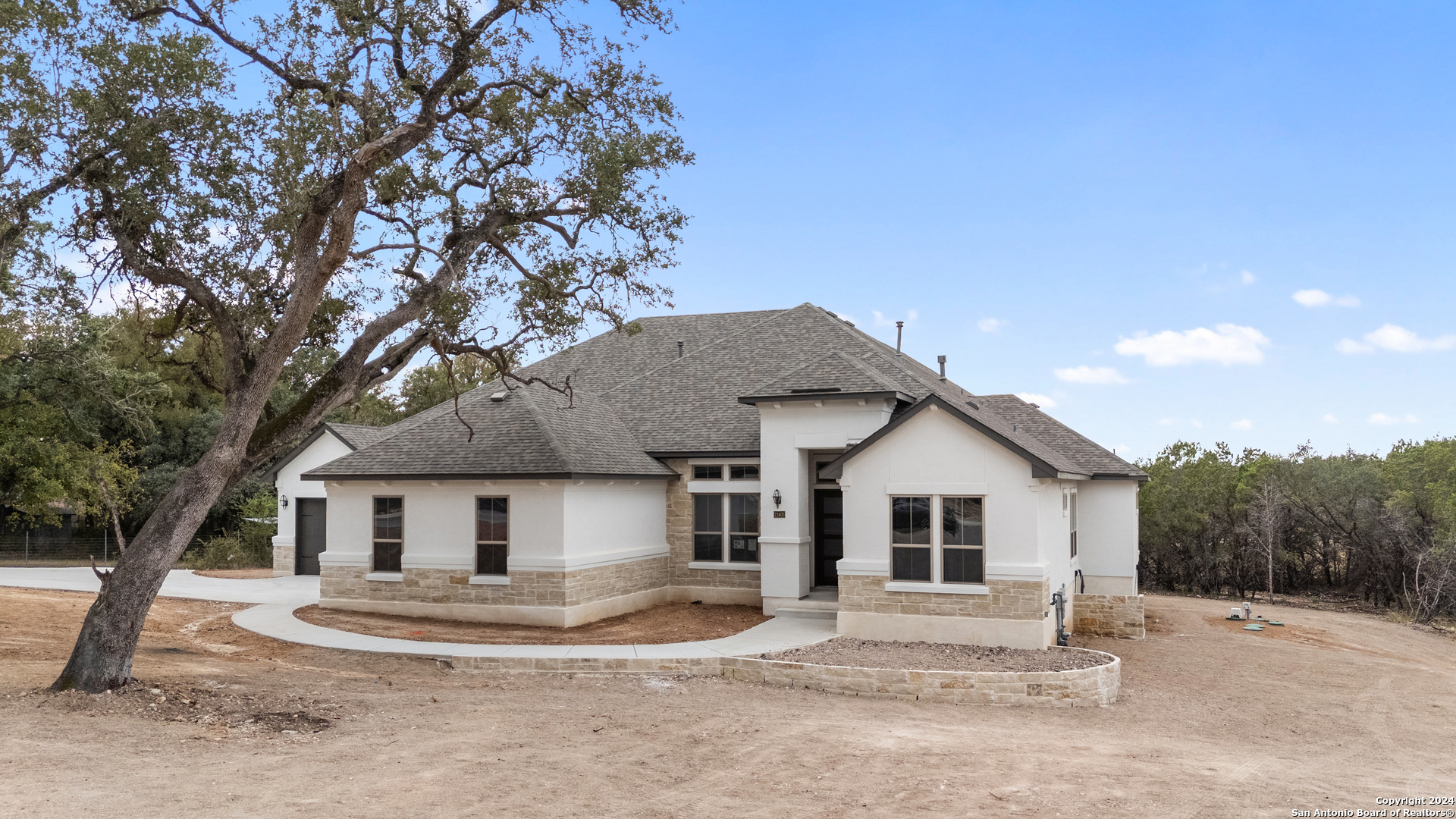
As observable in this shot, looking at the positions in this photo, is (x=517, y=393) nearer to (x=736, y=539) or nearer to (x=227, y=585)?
(x=736, y=539)

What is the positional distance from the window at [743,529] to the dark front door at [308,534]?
40.0 ft

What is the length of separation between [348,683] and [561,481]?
17.4 ft

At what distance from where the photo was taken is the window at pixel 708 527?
63.3 ft

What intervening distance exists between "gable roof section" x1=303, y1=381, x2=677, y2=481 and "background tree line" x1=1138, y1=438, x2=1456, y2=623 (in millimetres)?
17479

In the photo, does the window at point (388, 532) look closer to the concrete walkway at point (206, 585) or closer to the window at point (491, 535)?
the window at point (491, 535)

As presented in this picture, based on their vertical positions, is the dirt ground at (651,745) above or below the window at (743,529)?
below

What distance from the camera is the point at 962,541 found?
14.9 m

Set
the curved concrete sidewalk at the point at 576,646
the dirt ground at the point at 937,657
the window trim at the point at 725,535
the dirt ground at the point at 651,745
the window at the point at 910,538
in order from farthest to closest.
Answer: the window trim at the point at 725,535 < the window at the point at 910,538 < the curved concrete sidewalk at the point at 576,646 < the dirt ground at the point at 937,657 < the dirt ground at the point at 651,745

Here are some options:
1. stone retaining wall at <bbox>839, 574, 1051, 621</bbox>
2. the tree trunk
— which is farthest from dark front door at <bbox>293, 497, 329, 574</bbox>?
stone retaining wall at <bbox>839, 574, 1051, 621</bbox>

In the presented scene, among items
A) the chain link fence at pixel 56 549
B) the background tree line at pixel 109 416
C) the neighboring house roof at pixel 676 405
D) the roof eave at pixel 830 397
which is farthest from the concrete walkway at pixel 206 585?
the roof eave at pixel 830 397

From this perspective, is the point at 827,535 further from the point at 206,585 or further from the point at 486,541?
the point at 206,585

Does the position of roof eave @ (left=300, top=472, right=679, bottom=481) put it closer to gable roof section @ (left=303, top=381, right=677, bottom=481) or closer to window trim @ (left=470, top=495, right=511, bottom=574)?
gable roof section @ (left=303, top=381, right=677, bottom=481)

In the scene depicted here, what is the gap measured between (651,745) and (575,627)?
7313mm

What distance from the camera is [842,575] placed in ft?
50.4
